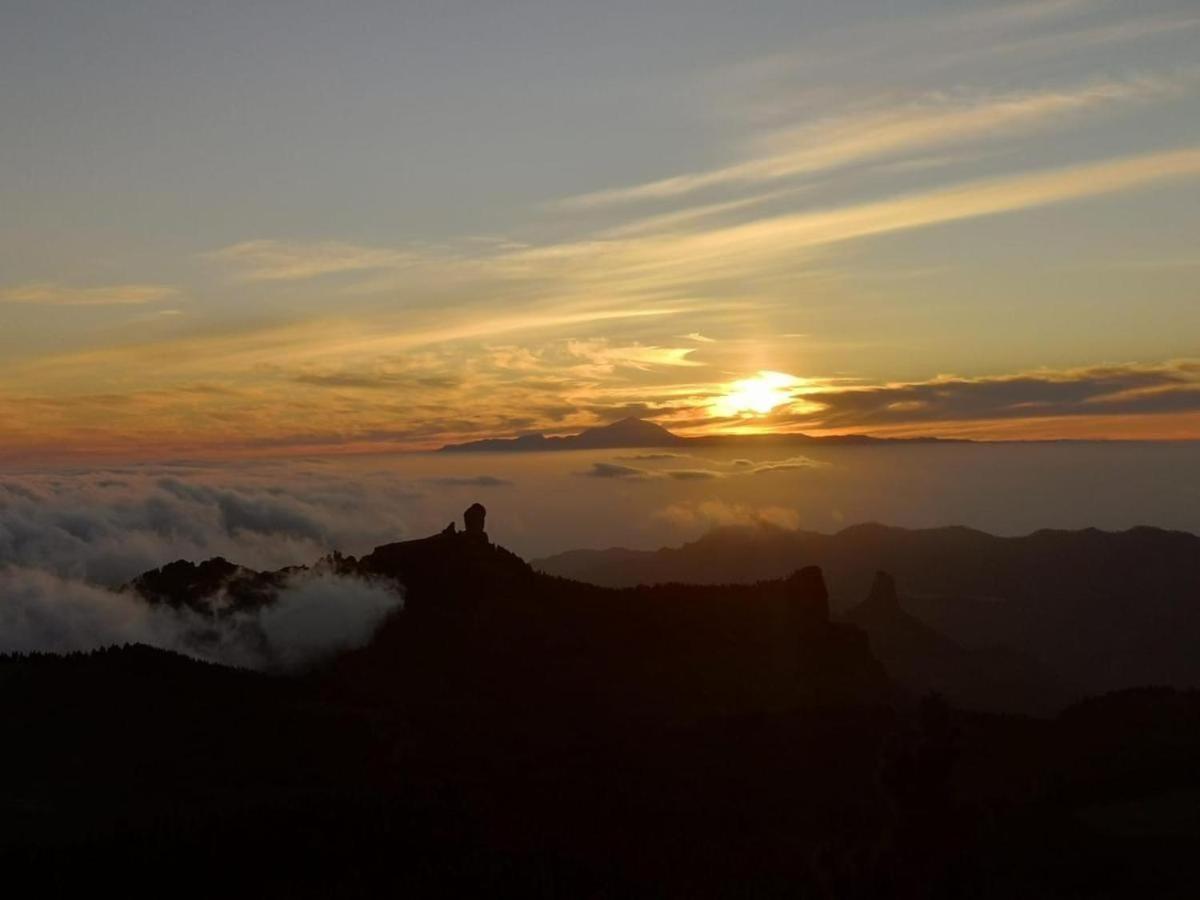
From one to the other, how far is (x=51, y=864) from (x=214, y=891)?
26.0 metres

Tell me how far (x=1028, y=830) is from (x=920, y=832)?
8108cm

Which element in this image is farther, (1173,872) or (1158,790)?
(1158,790)

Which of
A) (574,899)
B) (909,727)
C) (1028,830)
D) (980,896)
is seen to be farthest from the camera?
(574,899)

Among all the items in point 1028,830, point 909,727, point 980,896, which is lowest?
point 1028,830

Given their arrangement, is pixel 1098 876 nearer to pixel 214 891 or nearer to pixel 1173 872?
pixel 1173 872

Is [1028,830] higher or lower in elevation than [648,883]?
higher

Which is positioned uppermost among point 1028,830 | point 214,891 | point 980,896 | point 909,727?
point 909,727

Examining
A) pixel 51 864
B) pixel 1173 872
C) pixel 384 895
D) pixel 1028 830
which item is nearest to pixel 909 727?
pixel 1173 872

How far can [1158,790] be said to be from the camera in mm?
195375

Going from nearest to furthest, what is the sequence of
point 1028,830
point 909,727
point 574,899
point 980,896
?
point 980,896, point 909,727, point 1028,830, point 574,899

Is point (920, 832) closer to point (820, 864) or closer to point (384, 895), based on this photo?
point (820, 864)

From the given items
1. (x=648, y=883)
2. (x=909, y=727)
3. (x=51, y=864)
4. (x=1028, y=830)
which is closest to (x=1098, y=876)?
(x=1028, y=830)

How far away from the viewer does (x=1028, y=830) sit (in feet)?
594

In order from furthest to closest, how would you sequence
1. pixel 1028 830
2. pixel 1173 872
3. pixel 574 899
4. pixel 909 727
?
pixel 574 899 → pixel 1028 830 → pixel 1173 872 → pixel 909 727
